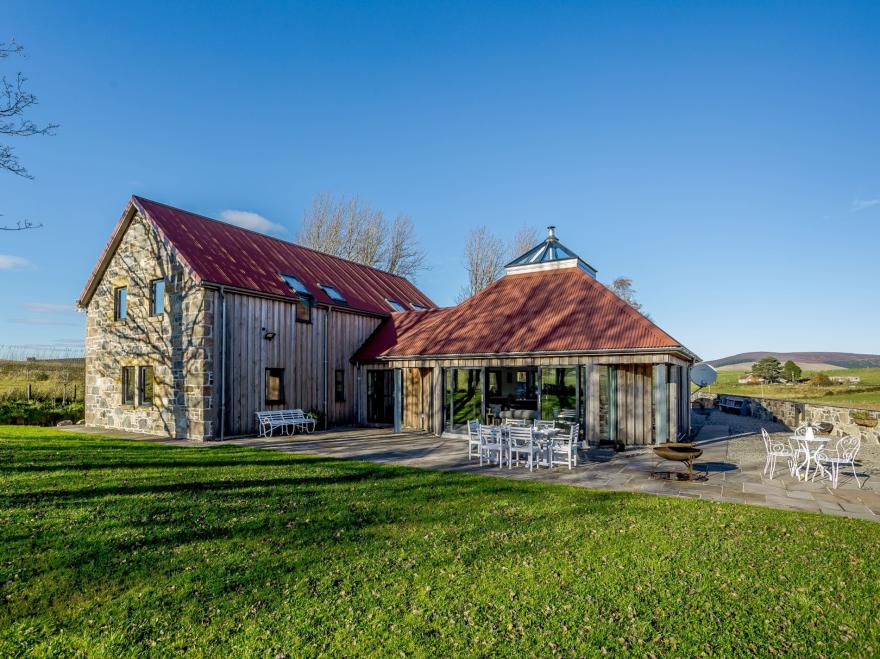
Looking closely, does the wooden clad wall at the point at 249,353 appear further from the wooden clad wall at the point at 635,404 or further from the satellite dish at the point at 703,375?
the satellite dish at the point at 703,375

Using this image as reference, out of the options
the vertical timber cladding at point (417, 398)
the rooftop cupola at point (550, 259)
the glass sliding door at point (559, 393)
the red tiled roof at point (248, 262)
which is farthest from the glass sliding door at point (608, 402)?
the red tiled roof at point (248, 262)

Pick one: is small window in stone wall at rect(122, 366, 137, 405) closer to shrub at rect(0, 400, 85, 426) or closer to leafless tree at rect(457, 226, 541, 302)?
shrub at rect(0, 400, 85, 426)

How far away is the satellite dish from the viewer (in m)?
22.4

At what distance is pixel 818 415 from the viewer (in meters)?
18.6

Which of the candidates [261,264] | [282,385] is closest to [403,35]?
[261,264]

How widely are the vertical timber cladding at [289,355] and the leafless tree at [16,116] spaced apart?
6.01 m

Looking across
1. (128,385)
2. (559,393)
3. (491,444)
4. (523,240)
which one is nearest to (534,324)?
(559,393)

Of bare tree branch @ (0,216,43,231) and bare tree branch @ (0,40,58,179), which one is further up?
bare tree branch @ (0,40,58,179)

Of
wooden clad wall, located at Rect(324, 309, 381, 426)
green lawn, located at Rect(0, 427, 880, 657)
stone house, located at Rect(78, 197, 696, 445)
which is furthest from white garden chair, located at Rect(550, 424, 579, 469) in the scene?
wooden clad wall, located at Rect(324, 309, 381, 426)

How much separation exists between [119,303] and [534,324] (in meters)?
15.4

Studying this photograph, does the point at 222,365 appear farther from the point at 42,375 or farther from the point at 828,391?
the point at 828,391

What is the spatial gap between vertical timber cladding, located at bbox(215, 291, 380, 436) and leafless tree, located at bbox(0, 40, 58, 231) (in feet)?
19.7

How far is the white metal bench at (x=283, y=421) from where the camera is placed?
1597 centimetres

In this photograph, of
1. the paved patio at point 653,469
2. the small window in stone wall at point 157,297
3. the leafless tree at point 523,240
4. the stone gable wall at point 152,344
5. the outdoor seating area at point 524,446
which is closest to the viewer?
the paved patio at point 653,469
